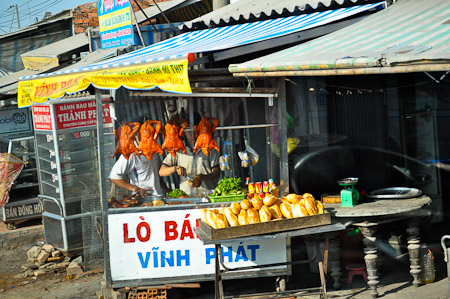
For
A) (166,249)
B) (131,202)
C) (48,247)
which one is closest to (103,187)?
(131,202)

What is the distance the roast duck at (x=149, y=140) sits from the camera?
7137 mm

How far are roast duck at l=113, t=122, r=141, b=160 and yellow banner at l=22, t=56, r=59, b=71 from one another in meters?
6.26

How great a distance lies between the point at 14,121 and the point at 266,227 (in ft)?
30.1

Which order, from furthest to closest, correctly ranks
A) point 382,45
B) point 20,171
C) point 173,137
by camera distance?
point 20,171 → point 173,137 → point 382,45

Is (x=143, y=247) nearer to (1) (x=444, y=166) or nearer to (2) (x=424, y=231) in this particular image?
(2) (x=424, y=231)

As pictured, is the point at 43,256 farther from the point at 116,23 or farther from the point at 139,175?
the point at 116,23

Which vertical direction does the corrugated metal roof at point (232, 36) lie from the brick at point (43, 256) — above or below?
above

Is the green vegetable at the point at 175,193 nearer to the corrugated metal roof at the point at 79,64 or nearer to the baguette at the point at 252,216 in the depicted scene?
the baguette at the point at 252,216

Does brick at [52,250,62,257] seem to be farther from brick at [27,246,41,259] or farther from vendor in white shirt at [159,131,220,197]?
vendor in white shirt at [159,131,220,197]

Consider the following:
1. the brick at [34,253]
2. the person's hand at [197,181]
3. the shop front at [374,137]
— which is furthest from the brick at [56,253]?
the shop front at [374,137]

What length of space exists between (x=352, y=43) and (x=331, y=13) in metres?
1.88

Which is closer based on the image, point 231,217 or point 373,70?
point 373,70

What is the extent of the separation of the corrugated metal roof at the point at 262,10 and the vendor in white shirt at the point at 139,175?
2852mm

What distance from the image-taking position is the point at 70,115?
9.44m
